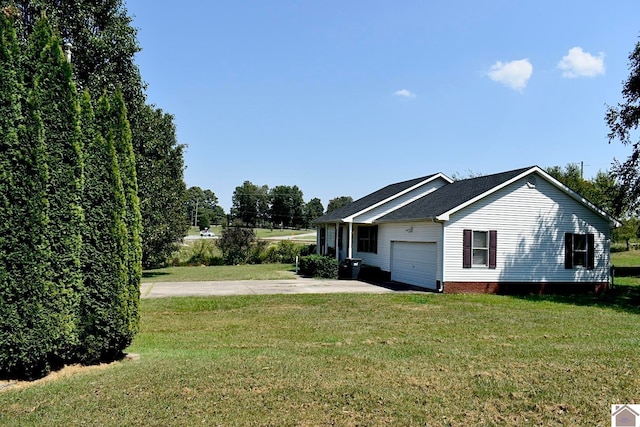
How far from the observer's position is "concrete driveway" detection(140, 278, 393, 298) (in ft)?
50.2

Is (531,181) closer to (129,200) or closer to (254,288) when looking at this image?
(254,288)

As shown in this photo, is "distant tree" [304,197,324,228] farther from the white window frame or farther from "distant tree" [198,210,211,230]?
the white window frame

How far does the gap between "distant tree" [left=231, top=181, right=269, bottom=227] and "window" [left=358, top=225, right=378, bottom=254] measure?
70.6m

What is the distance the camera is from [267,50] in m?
15.5

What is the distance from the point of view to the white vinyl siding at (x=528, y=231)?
16375mm

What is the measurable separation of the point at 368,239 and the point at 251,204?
71.9 meters

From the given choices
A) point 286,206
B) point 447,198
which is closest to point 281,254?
point 447,198

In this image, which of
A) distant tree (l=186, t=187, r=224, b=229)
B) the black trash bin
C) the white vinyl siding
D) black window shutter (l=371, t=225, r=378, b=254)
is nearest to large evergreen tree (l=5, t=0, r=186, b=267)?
the black trash bin

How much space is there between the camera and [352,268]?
69.8ft

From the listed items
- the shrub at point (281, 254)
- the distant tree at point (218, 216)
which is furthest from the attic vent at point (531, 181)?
the distant tree at point (218, 216)

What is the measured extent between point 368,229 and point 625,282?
40.4 feet

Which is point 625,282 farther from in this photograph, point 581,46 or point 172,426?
point 172,426

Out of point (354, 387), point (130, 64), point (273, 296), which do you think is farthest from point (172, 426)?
point (130, 64)

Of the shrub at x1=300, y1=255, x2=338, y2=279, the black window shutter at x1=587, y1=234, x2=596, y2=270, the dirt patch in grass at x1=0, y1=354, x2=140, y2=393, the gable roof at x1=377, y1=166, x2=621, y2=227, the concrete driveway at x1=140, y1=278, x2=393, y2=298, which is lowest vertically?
the concrete driveway at x1=140, y1=278, x2=393, y2=298
